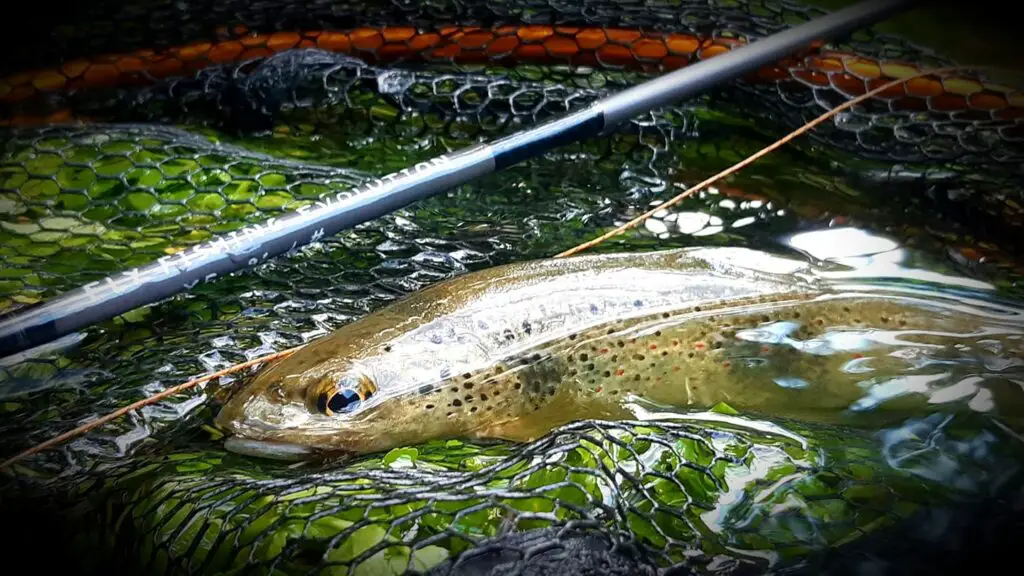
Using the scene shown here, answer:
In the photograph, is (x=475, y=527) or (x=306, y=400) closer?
(x=475, y=527)

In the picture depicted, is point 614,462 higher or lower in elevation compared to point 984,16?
lower

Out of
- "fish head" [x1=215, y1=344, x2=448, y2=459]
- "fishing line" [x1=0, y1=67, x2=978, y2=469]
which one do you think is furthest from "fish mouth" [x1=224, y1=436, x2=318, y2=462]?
"fishing line" [x1=0, y1=67, x2=978, y2=469]

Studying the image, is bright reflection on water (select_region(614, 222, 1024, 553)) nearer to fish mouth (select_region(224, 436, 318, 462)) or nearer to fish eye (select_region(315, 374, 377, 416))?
fish eye (select_region(315, 374, 377, 416))

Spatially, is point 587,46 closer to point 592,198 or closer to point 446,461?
point 592,198

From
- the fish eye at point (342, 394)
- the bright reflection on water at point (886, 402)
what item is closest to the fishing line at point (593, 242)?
the fish eye at point (342, 394)

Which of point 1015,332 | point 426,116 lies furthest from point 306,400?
point 1015,332

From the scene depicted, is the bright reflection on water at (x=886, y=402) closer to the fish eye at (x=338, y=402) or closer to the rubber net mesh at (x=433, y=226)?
the rubber net mesh at (x=433, y=226)
